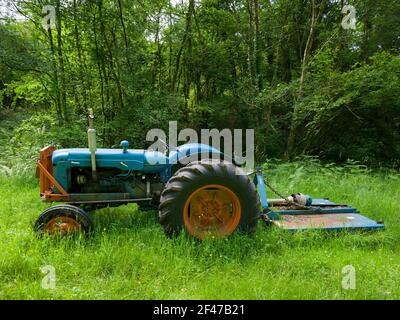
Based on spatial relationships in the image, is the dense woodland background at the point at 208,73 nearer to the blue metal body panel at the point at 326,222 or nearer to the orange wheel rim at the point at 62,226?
the orange wheel rim at the point at 62,226

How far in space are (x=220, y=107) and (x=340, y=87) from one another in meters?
3.32

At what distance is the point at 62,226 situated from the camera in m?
3.04

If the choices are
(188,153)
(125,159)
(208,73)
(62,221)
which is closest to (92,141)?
(125,159)

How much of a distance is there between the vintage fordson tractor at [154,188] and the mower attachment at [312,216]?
481 millimetres

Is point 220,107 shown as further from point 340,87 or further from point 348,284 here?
point 348,284

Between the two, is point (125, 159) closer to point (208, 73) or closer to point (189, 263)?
point (189, 263)

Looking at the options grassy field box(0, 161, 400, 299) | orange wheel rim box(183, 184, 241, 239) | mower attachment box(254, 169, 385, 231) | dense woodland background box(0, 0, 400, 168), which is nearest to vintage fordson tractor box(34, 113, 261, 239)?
orange wheel rim box(183, 184, 241, 239)

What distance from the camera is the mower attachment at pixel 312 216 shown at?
3.50 m

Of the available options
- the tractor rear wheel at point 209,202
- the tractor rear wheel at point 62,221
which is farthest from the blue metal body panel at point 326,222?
the tractor rear wheel at point 62,221

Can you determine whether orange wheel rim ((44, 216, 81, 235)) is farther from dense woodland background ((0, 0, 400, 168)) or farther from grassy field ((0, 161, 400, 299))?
dense woodland background ((0, 0, 400, 168))

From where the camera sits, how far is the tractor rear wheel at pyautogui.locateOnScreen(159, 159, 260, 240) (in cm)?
309

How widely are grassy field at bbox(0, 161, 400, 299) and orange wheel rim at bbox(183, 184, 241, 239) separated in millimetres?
152

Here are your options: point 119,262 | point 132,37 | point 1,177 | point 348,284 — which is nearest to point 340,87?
point 132,37
